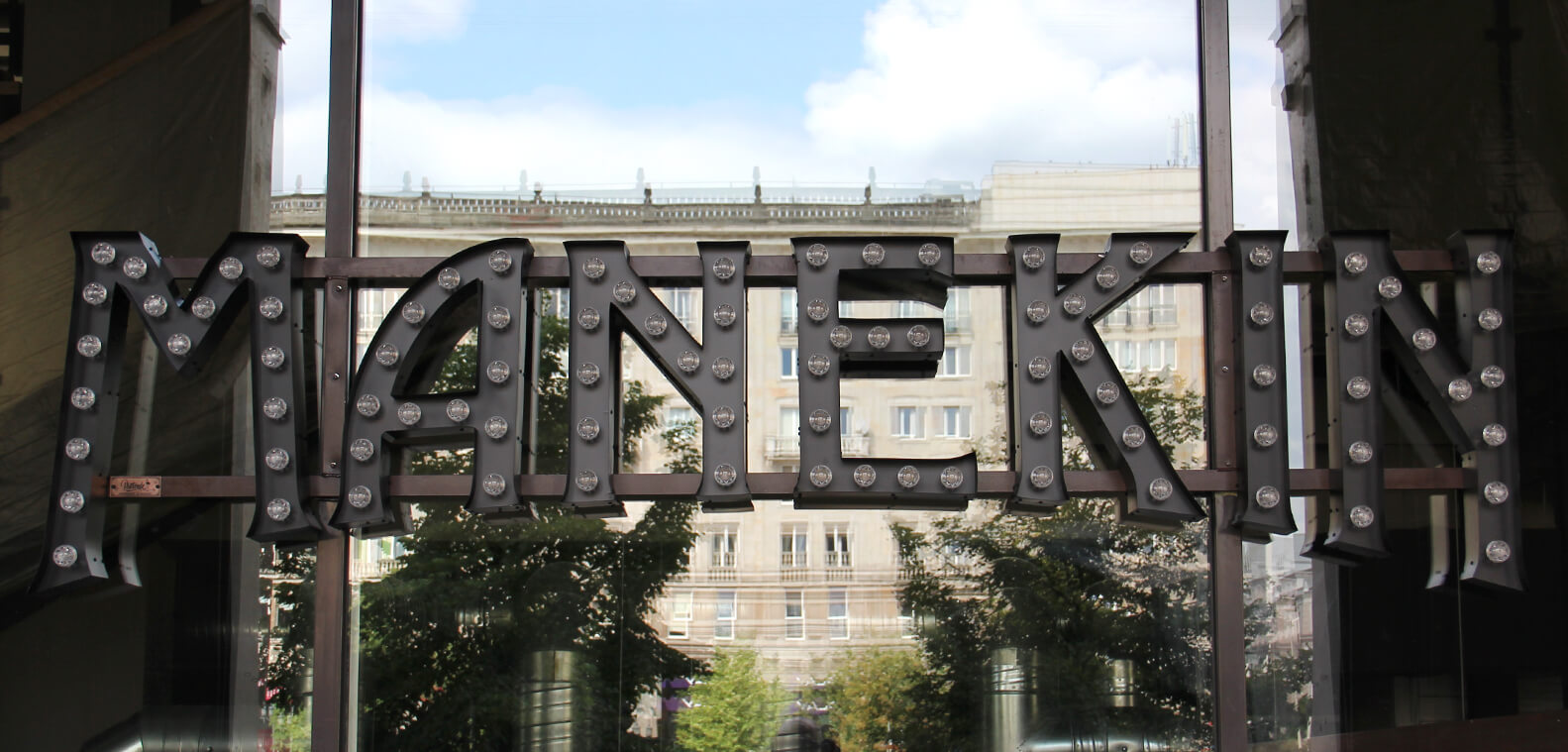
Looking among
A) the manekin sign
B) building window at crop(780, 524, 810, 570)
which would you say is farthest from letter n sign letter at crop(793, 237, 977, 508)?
building window at crop(780, 524, 810, 570)

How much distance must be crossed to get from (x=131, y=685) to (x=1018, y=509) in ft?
14.6

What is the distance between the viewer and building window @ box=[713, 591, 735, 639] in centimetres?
664

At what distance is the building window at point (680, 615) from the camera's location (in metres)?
6.67

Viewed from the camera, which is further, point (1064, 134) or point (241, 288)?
point (1064, 134)

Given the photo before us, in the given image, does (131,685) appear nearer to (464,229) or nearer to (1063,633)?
(464,229)

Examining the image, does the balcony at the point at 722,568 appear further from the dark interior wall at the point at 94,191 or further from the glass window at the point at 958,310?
the dark interior wall at the point at 94,191

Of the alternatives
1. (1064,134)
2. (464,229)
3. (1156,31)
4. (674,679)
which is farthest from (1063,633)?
(464,229)

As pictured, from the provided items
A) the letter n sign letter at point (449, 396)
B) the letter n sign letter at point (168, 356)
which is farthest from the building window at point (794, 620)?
the letter n sign letter at point (168, 356)

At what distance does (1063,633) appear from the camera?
21.6ft

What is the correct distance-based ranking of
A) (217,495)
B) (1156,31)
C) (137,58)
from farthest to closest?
(1156,31) → (137,58) → (217,495)

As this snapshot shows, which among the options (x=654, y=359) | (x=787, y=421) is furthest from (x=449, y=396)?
(x=787, y=421)

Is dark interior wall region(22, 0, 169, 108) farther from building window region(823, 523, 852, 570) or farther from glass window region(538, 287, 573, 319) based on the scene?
building window region(823, 523, 852, 570)

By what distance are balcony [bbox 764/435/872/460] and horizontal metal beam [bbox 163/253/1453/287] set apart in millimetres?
1313

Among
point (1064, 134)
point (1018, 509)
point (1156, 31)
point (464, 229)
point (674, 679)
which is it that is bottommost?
point (674, 679)
